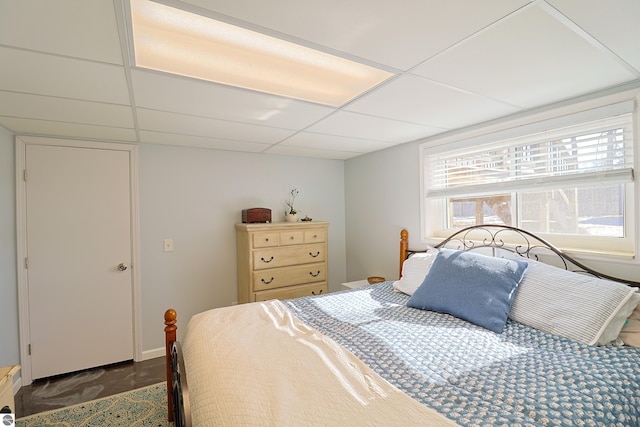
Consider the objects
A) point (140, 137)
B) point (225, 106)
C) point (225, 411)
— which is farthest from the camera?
point (140, 137)

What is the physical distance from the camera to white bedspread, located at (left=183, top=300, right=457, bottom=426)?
38.1 inches

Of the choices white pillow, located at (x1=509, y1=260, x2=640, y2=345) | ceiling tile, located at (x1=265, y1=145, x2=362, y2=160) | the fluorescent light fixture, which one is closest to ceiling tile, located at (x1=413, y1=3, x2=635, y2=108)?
the fluorescent light fixture

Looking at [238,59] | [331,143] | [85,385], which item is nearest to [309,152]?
[331,143]

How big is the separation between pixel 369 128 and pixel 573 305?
1.80 meters

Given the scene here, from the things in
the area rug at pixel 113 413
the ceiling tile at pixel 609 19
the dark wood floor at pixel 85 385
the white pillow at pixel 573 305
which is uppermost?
the ceiling tile at pixel 609 19

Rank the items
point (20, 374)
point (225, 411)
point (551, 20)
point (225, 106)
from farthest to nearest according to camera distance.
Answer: point (20, 374) < point (225, 106) < point (551, 20) < point (225, 411)

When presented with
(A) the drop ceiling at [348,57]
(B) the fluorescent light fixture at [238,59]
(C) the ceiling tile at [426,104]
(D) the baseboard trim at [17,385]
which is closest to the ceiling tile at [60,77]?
(A) the drop ceiling at [348,57]

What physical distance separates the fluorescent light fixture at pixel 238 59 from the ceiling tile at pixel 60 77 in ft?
0.73

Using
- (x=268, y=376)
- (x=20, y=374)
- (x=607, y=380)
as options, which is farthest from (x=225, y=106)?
(x=20, y=374)

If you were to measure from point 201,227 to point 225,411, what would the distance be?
250 centimetres

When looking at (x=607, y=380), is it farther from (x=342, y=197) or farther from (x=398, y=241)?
(x=342, y=197)

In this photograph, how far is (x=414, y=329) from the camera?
168cm

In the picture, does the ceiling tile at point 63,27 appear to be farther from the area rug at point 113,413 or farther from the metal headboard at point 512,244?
the metal headboard at point 512,244

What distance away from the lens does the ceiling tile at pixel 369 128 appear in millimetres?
2307
